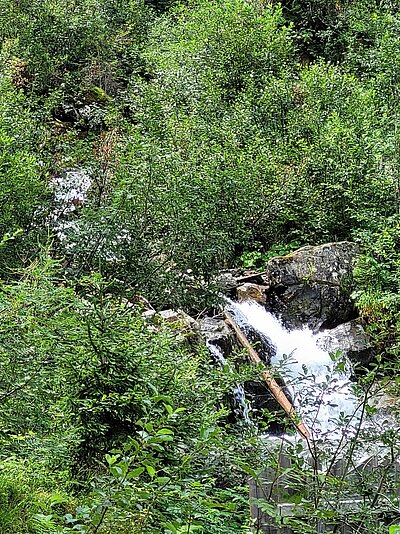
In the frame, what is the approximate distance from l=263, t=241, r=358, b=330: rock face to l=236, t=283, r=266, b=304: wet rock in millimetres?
187

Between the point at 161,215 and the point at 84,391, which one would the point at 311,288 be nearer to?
the point at 161,215

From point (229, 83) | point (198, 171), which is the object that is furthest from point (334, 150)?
point (198, 171)

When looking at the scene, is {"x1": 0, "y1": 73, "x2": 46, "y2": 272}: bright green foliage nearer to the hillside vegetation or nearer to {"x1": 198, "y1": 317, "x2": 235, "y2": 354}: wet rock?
the hillside vegetation

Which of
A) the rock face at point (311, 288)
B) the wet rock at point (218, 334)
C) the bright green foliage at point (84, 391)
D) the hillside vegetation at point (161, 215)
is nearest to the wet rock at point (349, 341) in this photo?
the rock face at point (311, 288)

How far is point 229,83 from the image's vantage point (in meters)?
12.9

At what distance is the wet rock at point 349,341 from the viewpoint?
8.70 m

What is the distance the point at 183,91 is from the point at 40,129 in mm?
5533

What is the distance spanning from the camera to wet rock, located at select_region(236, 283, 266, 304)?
9148mm

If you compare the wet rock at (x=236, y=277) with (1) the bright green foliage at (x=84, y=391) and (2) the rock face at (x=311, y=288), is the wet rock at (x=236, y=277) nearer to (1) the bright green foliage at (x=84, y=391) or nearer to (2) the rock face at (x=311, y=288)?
(2) the rock face at (x=311, y=288)

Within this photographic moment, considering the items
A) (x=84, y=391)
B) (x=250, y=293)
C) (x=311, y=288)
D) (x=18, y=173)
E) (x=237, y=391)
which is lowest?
(x=84, y=391)

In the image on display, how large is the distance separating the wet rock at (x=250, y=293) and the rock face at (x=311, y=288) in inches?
7.4

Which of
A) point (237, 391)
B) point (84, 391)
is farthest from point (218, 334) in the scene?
point (84, 391)

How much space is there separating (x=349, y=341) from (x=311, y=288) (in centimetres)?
105

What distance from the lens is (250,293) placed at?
921 cm
